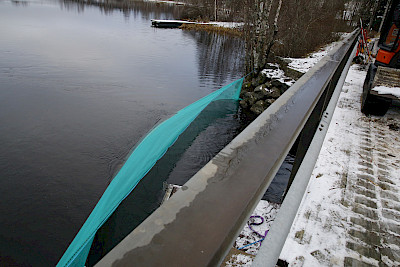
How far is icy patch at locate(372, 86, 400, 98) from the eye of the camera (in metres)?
4.64

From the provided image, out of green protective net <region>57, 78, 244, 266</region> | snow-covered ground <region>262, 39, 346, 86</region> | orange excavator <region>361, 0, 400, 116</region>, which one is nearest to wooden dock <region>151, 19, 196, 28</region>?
snow-covered ground <region>262, 39, 346, 86</region>

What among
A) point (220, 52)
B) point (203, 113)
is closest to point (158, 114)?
point (203, 113)

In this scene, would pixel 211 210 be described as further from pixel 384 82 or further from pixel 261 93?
pixel 261 93

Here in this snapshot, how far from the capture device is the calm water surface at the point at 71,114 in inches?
274

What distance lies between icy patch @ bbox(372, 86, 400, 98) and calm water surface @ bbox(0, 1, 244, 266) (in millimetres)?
5832

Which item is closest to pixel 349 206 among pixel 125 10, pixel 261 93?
pixel 261 93

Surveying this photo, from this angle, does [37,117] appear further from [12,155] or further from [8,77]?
[8,77]

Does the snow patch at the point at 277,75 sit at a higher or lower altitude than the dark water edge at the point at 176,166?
higher

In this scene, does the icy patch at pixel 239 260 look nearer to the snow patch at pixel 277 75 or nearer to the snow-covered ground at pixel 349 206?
the snow-covered ground at pixel 349 206

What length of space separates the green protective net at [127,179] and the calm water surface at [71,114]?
4.17ft

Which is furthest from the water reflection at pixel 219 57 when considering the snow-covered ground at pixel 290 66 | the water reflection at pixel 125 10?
the water reflection at pixel 125 10

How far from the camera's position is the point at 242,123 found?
13242 millimetres

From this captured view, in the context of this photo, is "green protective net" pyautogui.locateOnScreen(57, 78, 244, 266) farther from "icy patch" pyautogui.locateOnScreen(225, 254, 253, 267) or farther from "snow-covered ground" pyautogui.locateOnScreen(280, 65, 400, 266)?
"snow-covered ground" pyautogui.locateOnScreen(280, 65, 400, 266)

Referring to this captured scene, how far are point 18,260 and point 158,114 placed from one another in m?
8.17
